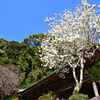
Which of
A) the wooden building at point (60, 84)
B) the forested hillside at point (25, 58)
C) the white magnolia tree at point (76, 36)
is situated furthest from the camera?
the forested hillside at point (25, 58)

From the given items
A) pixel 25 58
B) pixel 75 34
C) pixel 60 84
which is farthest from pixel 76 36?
pixel 25 58

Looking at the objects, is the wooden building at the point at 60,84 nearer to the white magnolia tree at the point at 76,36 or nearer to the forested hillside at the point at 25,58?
the white magnolia tree at the point at 76,36

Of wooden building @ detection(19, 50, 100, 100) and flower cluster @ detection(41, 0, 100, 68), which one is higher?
flower cluster @ detection(41, 0, 100, 68)

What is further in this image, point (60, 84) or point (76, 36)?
point (60, 84)

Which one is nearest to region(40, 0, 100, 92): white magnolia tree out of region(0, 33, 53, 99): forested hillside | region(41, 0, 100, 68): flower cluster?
region(41, 0, 100, 68): flower cluster

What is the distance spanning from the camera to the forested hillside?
21938mm

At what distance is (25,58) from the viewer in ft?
79.4

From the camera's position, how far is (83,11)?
6375 mm

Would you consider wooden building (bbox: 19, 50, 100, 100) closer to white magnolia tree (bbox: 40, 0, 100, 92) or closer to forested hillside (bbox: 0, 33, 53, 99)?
white magnolia tree (bbox: 40, 0, 100, 92)

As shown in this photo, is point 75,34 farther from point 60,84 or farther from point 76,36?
point 60,84

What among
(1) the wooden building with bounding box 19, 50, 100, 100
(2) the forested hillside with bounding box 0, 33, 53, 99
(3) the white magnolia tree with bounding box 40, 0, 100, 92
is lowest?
(1) the wooden building with bounding box 19, 50, 100, 100

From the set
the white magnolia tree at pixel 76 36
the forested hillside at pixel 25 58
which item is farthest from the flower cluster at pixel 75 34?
the forested hillside at pixel 25 58

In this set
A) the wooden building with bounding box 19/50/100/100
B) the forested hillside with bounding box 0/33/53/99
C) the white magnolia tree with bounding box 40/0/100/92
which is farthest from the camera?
the forested hillside with bounding box 0/33/53/99

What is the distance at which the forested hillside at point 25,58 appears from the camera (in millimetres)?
21938
